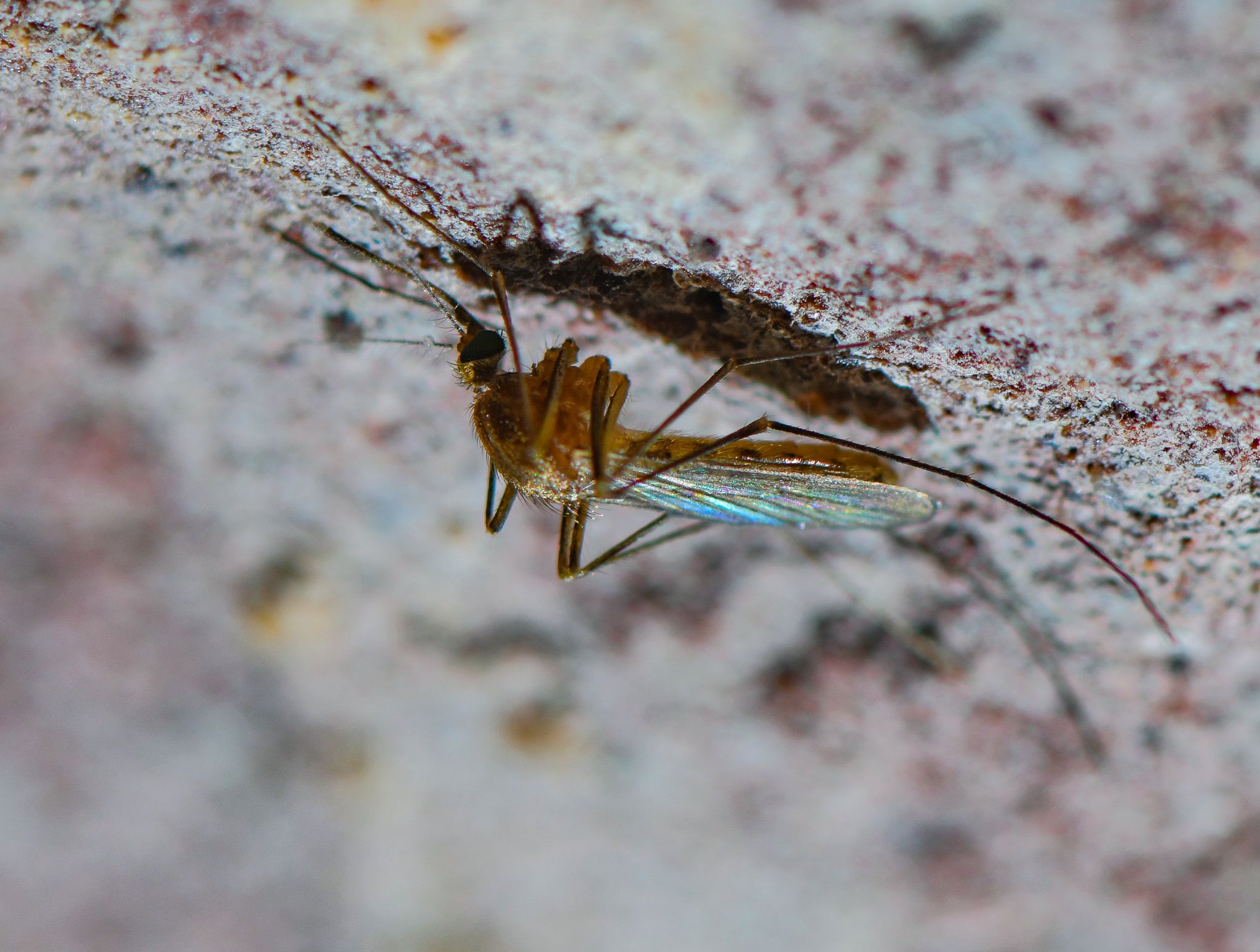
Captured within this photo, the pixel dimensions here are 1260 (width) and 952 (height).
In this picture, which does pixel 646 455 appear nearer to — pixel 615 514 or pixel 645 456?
pixel 645 456

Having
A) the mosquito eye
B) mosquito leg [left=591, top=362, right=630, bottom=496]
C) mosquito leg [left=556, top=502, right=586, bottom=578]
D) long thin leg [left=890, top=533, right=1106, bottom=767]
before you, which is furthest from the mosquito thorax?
long thin leg [left=890, top=533, right=1106, bottom=767]

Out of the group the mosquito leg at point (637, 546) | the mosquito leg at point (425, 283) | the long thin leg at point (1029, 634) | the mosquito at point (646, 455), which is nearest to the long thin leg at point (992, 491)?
the mosquito at point (646, 455)

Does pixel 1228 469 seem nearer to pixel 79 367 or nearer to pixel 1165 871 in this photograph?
pixel 1165 871

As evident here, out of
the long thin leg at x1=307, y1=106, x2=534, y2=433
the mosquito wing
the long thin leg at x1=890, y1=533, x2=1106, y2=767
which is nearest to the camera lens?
the long thin leg at x1=307, y1=106, x2=534, y2=433

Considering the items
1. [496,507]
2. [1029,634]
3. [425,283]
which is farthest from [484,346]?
[1029,634]

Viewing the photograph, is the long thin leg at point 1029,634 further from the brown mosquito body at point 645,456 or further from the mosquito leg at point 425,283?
the mosquito leg at point 425,283

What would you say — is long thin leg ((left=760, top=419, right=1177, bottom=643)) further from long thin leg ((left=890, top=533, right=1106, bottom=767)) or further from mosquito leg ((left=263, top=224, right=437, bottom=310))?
mosquito leg ((left=263, top=224, right=437, bottom=310))
